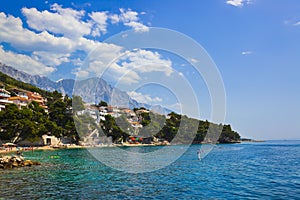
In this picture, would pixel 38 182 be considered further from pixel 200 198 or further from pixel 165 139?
pixel 165 139

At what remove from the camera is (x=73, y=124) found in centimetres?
8531

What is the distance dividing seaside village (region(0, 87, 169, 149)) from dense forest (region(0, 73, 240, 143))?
7.11 feet

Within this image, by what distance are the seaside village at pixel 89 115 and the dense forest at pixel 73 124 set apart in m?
2.17

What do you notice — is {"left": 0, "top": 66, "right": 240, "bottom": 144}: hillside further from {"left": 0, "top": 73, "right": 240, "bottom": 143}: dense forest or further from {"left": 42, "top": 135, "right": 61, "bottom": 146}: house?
{"left": 42, "top": 135, "right": 61, "bottom": 146}: house

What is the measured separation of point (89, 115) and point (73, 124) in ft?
36.1

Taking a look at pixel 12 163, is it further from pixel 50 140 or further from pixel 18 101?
pixel 18 101

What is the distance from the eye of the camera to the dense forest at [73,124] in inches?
2510

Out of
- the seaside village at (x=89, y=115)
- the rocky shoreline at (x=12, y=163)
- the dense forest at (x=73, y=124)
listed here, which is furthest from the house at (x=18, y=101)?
the rocky shoreline at (x=12, y=163)

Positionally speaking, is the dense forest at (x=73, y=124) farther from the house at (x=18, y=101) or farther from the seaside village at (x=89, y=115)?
the house at (x=18, y=101)

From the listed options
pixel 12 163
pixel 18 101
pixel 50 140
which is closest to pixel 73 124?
pixel 50 140

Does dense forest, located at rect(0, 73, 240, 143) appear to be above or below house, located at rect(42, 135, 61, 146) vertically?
above

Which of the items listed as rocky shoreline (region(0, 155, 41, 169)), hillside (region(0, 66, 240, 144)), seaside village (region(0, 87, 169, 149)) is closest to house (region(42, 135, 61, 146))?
seaside village (region(0, 87, 169, 149))

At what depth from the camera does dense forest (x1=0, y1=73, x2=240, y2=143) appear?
209 ft

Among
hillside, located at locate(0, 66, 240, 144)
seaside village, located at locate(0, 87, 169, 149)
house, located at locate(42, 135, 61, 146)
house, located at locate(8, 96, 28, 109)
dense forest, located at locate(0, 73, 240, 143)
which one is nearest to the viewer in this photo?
hillside, located at locate(0, 66, 240, 144)
